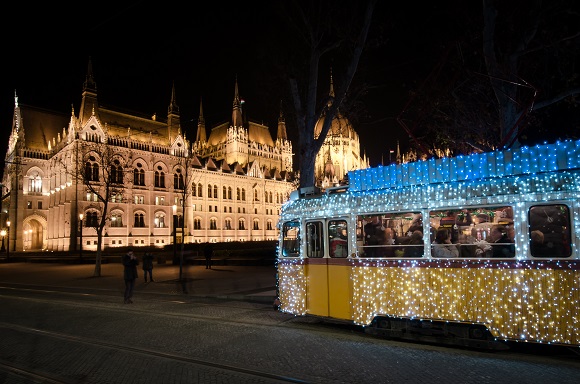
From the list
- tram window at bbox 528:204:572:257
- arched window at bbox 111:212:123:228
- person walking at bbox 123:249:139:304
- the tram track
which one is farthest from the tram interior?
arched window at bbox 111:212:123:228

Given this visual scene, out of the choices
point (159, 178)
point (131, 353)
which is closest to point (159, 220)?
point (159, 178)

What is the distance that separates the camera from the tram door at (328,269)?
10.0m

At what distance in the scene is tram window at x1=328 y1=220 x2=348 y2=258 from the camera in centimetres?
1007

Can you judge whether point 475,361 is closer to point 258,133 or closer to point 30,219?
point 30,219

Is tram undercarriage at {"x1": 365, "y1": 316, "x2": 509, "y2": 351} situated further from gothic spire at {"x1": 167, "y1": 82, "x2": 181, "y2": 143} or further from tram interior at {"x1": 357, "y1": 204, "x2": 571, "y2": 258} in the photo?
gothic spire at {"x1": 167, "y1": 82, "x2": 181, "y2": 143}

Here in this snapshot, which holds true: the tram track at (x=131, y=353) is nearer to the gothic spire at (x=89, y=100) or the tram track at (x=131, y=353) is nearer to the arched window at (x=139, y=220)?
the arched window at (x=139, y=220)

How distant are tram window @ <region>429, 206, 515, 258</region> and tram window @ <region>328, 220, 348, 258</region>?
6.67 ft

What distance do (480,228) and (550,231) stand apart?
113cm

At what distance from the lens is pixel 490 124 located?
17.8m

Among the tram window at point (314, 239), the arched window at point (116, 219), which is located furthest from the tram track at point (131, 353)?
the arched window at point (116, 219)

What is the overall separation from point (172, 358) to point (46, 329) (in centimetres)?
510

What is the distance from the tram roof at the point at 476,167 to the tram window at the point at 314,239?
1.26 meters

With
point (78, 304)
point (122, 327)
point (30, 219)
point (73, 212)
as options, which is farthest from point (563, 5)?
point (30, 219)

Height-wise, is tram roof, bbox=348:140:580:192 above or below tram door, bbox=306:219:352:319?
above
